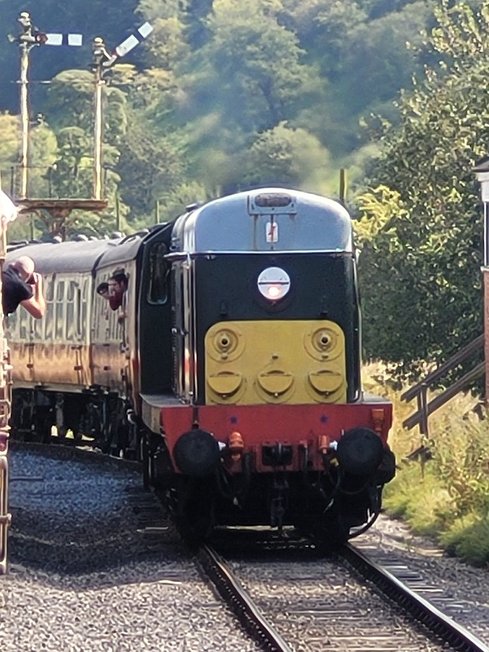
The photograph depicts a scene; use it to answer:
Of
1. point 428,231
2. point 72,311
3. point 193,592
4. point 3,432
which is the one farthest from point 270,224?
point 428,231

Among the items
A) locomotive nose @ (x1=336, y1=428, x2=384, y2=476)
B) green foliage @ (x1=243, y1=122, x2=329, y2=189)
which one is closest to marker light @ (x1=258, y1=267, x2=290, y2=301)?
locomotive nose @ (x1=336, y1=428, x2=384, y2=476)

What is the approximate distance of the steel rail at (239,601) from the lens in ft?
32.8

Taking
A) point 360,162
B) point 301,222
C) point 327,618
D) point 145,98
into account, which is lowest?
point 327,618

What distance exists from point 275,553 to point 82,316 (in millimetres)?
10653

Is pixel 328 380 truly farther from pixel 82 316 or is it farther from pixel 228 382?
pixel 82 316

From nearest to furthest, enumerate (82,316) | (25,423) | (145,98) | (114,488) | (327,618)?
(327,618), (114,488), (82,316), (25,423), (145,98)

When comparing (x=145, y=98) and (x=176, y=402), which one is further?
Result: (x=145, y=98)

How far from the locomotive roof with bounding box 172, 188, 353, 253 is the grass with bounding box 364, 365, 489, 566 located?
102 inches

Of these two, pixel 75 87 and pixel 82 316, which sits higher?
pixel 75 87

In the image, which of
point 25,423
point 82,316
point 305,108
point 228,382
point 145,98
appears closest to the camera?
point 228,382

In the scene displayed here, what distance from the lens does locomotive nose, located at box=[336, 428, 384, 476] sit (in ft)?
44.3

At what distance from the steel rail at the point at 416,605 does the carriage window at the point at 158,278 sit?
3726 millimetres

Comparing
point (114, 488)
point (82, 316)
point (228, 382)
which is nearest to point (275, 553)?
point (228, 382)

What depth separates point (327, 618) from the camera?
11039mm
